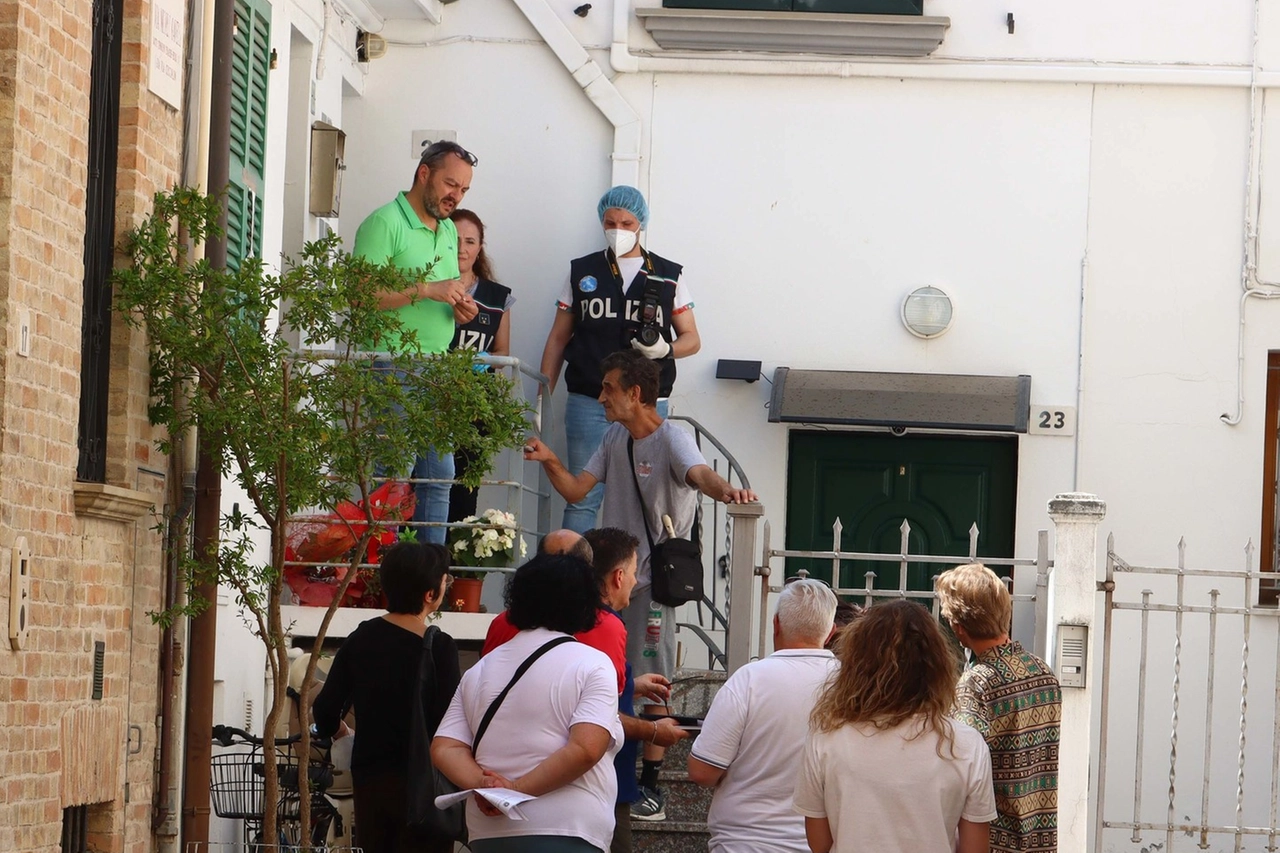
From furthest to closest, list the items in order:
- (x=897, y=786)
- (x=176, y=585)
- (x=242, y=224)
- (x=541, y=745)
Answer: (x=242, y=224) < (x=176, y=585) < (x=541, y=745) < (x=897, y=786)

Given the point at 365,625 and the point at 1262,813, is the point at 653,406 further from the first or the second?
the point at 1262,813

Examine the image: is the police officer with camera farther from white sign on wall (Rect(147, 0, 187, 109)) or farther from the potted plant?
white sign on wall (Rect(147, 0, 187, 109))

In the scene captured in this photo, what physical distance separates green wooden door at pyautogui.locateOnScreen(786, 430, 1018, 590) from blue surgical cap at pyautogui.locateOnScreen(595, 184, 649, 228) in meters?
1.85

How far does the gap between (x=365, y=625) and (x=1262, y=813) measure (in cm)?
681

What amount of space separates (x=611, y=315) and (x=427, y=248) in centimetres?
178

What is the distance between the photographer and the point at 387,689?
608 centimetres

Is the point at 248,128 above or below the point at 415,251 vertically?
above

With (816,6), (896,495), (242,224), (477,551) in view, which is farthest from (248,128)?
(896,495)

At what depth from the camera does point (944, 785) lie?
4.47m

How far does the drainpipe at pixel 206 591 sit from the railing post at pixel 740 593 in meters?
2.38

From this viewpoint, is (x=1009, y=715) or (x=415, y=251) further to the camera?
(x=415, y=251)

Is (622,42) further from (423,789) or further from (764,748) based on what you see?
(764,748)

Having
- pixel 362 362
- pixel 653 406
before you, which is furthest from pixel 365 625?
pixel 653 406

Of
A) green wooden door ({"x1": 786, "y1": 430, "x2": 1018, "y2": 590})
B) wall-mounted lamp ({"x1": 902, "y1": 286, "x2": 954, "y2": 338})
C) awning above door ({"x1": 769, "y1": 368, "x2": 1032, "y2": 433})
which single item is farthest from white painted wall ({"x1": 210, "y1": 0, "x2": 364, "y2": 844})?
wall-mounted lamp ({"x1": 902, "y1": 286, "x2": 954, "y2": 338})
